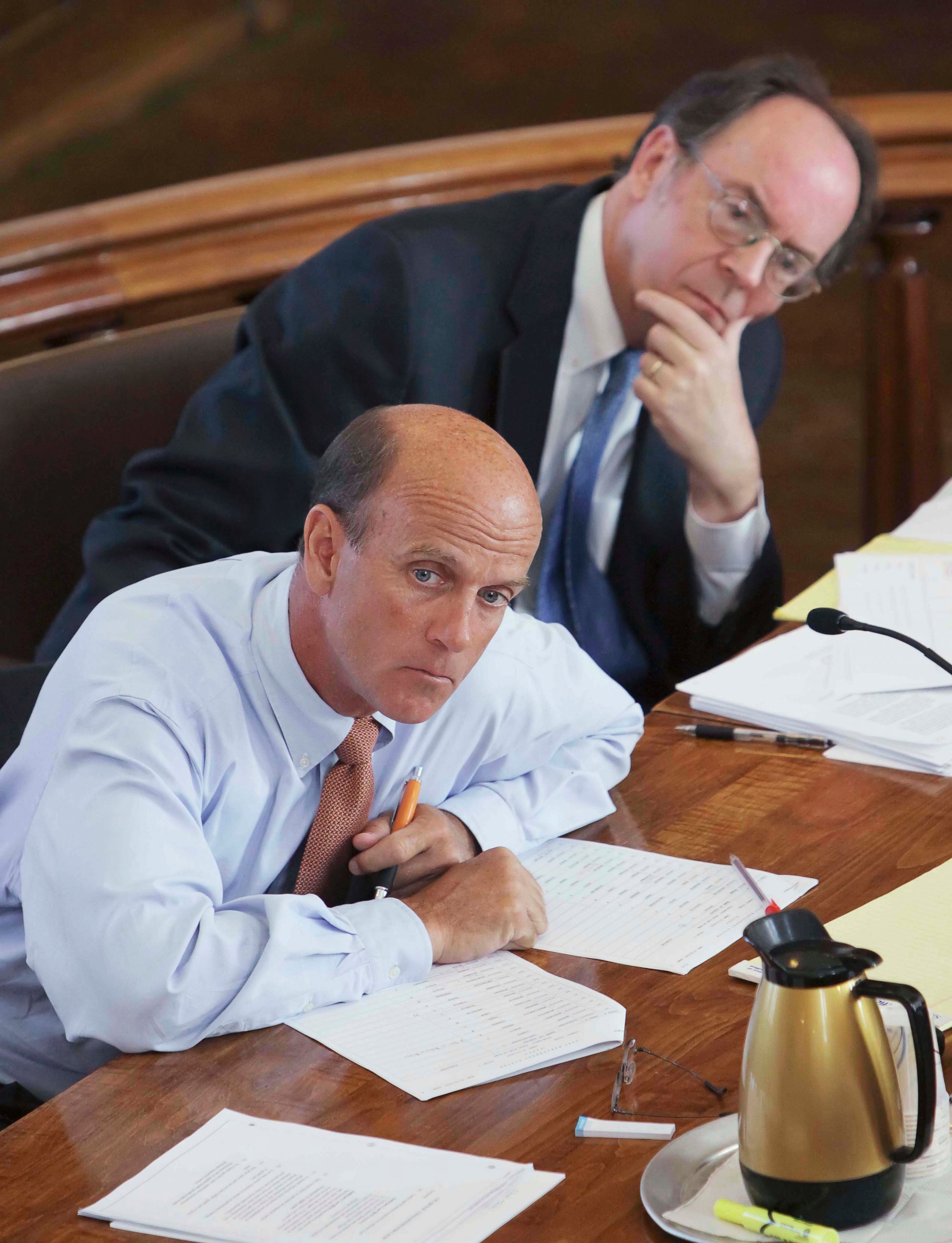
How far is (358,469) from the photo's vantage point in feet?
4.26

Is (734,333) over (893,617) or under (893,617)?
over

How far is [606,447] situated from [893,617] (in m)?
0.58

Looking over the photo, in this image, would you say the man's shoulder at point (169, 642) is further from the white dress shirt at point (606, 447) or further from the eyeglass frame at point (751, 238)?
the eyeglass frame at point (751, 238)

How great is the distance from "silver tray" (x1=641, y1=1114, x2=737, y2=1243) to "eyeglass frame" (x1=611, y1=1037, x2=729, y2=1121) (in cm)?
2

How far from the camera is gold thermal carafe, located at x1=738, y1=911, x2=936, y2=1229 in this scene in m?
0.83

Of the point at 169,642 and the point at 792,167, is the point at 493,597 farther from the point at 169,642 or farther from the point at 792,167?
the point at 792,167

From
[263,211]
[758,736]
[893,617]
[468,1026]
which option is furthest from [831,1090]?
[263,211]

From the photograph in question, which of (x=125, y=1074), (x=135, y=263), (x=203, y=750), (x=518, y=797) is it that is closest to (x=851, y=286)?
(x=135, y=263)

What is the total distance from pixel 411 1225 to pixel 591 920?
1.46ft

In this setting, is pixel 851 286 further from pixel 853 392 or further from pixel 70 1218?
pixel 70 1218

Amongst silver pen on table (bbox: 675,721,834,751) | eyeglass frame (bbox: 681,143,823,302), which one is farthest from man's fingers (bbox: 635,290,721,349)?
silver pen on table (bbox: 675,721,834,751)

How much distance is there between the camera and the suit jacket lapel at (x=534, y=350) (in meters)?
2.24

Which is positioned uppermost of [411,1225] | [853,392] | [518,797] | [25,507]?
[853,392]

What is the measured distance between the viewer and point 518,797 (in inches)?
58.7
